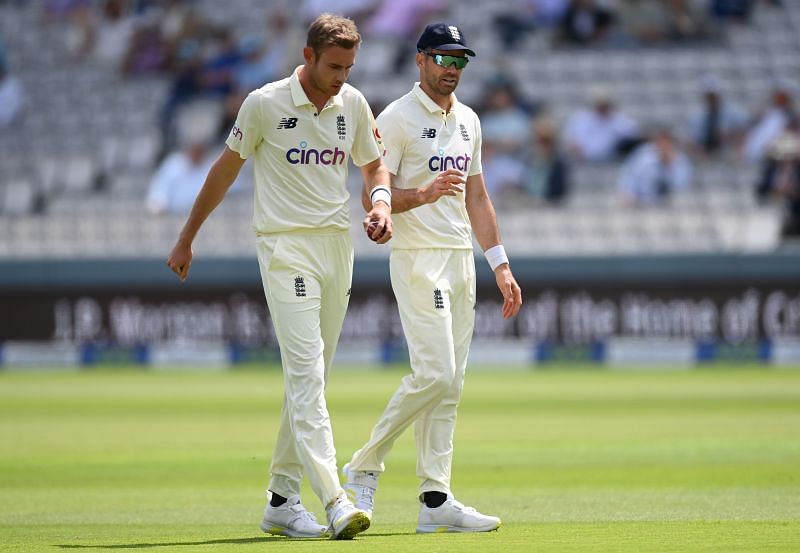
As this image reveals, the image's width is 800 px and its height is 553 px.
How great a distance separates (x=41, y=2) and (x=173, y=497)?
57.1 feet

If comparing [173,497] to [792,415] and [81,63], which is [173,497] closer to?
[792,415]

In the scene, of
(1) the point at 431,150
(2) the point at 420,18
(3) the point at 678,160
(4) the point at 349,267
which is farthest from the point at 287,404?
(2) the point at 420,18

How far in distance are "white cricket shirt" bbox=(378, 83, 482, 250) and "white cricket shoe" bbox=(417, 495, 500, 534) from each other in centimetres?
99

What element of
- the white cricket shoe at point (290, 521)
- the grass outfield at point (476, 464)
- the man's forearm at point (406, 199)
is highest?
the man's forearm at point (406, 199)

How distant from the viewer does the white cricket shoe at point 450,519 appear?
→ 18.2 feet

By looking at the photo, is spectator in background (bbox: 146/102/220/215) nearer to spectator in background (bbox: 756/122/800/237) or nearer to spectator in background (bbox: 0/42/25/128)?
spectator in background (bbox: 0/42/25/128)

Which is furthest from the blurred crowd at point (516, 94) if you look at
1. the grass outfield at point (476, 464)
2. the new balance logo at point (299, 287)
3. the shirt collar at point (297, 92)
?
the new balance logo at point (299, 287)

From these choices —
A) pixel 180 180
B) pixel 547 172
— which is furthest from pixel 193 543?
pixel 180 180

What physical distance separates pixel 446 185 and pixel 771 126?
12831 millimetres

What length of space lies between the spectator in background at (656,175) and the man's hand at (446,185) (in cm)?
1197

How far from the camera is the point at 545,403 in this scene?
12.8 m

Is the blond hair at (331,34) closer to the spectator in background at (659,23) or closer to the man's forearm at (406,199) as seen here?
the man's forearm at (406,199)

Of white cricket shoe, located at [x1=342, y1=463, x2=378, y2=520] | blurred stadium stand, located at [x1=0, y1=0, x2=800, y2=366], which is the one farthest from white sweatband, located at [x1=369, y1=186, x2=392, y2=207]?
blurred stadium stand, located at [x1=0, y1=0, x2=800, y2=366]

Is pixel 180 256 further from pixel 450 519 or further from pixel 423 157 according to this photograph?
pixel 450 519
